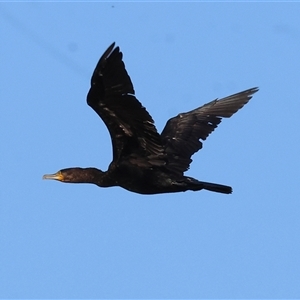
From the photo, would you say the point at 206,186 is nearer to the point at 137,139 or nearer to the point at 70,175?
the point at 137,139

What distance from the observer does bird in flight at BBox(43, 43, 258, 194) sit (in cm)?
1488

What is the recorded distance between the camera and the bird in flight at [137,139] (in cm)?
1488

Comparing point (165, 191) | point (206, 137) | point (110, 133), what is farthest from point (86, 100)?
point (206, 137)

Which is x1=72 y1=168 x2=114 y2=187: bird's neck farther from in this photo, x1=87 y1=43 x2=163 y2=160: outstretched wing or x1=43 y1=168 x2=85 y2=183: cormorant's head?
x1=87 y1=43 x2=163 y2=160: outstretched wing

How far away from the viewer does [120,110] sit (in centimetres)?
1532

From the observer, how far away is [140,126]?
51.1 ft

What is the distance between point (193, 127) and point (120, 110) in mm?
3313

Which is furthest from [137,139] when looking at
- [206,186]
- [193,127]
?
[193,127]

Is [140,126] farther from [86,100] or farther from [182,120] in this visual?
[182,120]

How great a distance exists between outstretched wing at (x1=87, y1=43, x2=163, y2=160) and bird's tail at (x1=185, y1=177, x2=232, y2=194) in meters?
0.72

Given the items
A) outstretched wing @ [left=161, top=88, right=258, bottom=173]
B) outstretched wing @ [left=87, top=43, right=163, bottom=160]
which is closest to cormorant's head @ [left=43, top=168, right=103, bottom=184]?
outstretched wing @ [left=87, top=43, right=163, bottom=160]

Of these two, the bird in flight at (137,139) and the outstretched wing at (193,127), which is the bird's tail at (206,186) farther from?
the outstretched wing at (193,127)

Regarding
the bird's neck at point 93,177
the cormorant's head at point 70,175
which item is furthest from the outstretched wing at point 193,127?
the cormorant's head at point 70,175

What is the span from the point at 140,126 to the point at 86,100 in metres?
0.87
